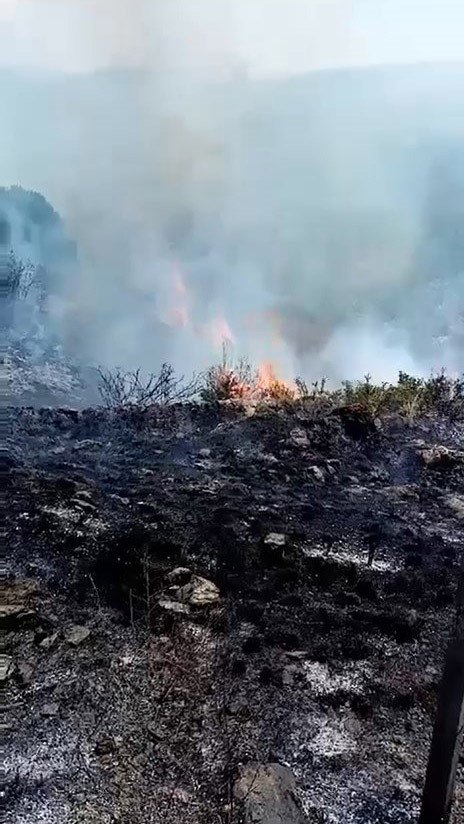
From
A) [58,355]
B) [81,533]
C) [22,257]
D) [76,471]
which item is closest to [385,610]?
[81,533]

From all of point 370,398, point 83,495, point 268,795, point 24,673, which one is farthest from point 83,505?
point 370,398

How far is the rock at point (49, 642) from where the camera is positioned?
143 inches

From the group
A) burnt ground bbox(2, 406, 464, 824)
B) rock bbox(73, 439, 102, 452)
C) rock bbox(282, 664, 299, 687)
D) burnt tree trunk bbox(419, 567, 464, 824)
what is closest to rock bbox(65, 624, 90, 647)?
burnt ground bbox(2, 406, 464, 824)

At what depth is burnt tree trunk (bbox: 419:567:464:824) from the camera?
222 cm

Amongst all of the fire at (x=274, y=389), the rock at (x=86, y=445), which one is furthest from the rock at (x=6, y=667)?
the fire at (x=274, y=389)

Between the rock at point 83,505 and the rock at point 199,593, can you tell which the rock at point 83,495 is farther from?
the rock at point 199,593

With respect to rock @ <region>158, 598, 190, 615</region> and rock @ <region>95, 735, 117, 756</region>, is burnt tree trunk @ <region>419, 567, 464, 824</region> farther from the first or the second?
rock @ <region>158, 598, 190, 615</region>

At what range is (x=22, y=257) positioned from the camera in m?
12.4

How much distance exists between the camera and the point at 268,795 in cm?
282

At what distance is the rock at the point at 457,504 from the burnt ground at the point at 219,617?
21 millimetres

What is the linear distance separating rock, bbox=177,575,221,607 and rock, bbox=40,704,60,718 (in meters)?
1.05

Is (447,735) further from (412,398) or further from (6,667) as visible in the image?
(412,398)

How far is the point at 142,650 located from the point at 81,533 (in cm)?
130

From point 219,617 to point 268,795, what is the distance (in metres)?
1.23
